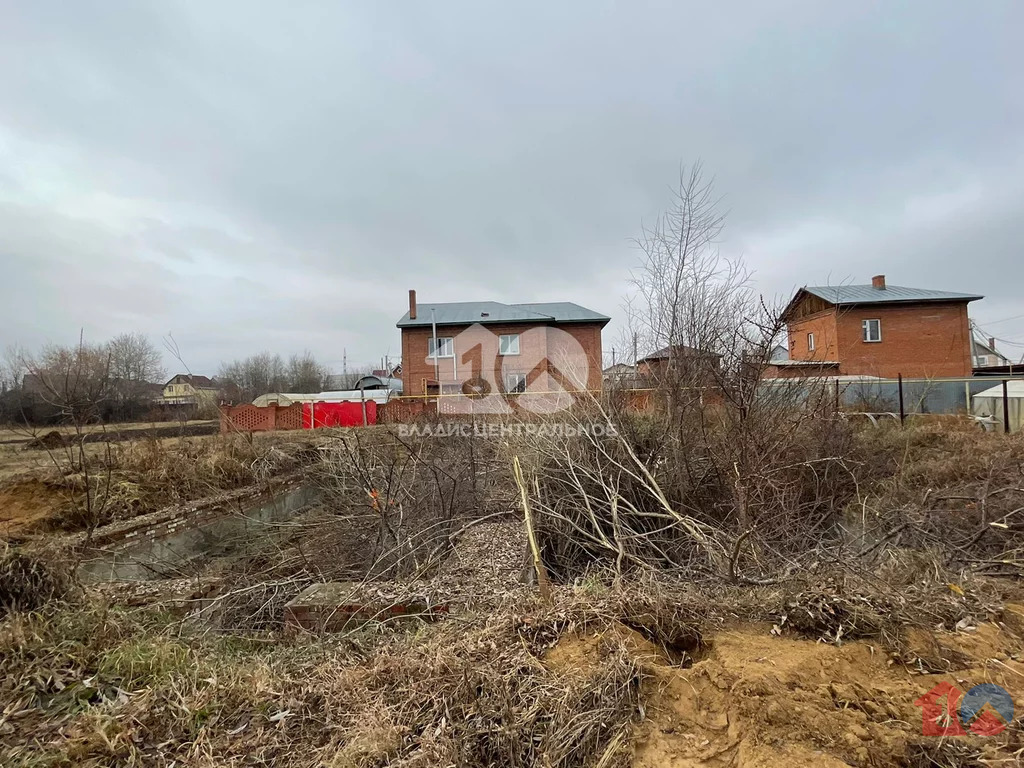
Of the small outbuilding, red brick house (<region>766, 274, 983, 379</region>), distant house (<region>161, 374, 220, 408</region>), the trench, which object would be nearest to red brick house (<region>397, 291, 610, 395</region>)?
distant house (<region>161, 374, 220, 408</region>)

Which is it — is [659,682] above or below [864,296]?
below

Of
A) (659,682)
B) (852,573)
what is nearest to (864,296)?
(852,573)

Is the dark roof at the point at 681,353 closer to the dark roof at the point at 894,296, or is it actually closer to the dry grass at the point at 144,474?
the dry grass at the point at 144,474

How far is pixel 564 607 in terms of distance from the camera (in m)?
2.43

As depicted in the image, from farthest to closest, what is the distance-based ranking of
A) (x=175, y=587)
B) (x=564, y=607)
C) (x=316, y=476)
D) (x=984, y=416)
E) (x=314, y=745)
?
(x=984, y=416) < (x=316, y=476) < (x=175, y=587) < (x=564, y=607) < (x=314, y=745)

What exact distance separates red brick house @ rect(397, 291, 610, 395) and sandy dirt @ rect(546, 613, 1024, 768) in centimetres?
2067

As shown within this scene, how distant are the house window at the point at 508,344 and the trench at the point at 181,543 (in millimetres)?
16853

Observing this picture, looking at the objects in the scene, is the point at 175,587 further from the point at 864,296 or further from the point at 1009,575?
the point at 864,296

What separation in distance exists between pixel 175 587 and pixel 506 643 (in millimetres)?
3917

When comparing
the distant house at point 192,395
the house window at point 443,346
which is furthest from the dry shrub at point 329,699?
the house window at point 443,346
